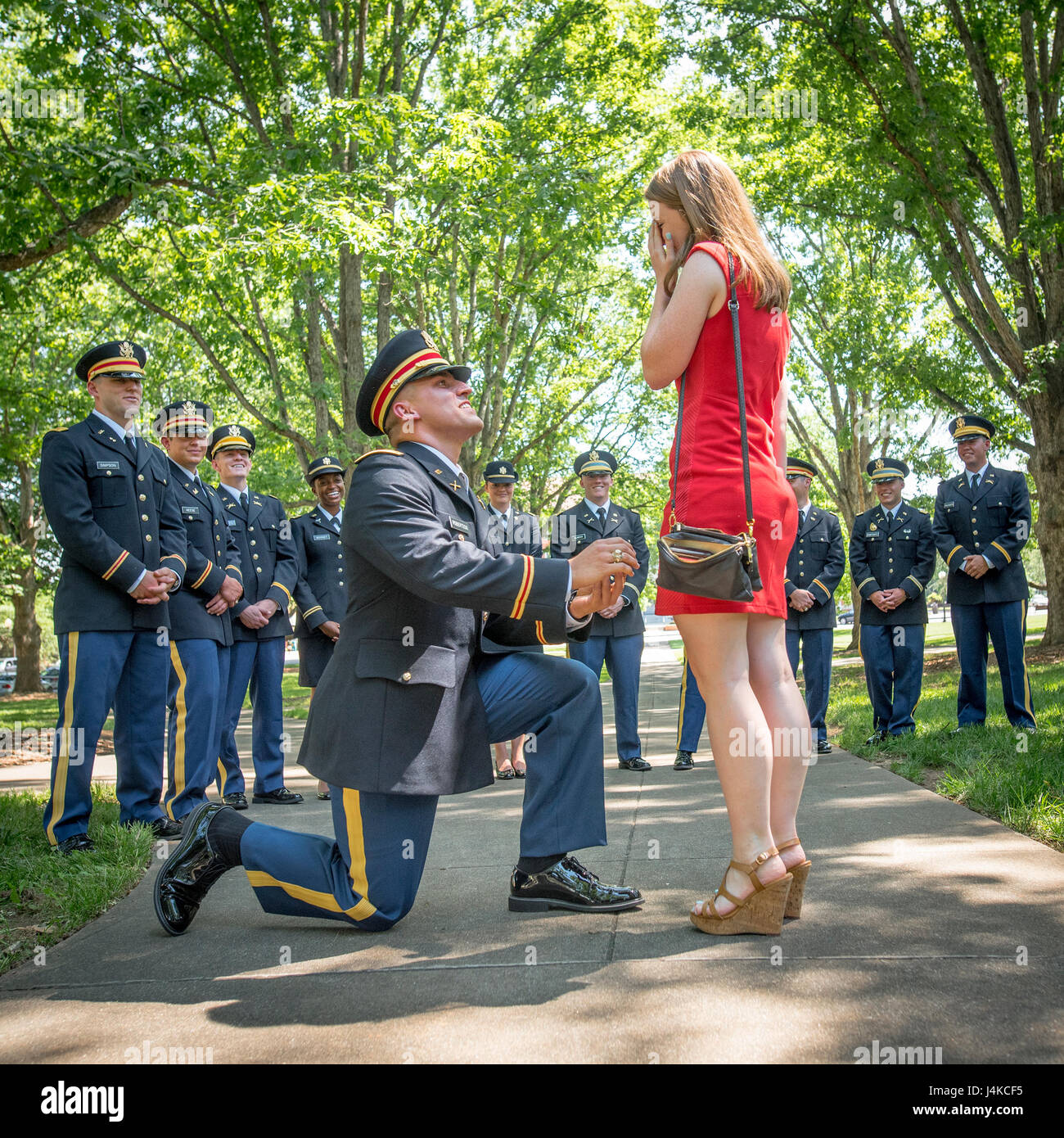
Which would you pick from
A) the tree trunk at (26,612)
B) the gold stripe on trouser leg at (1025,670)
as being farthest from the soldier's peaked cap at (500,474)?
the tree trunk at (26,612)

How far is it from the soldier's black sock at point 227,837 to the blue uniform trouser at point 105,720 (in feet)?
5.03

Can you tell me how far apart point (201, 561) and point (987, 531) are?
5878 mm

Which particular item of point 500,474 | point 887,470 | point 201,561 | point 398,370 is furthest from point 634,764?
point 398,370

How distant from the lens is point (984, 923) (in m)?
3.37

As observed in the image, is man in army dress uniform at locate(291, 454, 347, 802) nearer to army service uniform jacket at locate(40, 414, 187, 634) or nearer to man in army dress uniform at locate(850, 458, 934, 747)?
army service uniform jacket at locate(40, 414, 187, 634)

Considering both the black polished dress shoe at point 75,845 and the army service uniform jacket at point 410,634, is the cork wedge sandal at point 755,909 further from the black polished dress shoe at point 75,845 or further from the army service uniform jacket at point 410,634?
the black polished dress shoe at point 75,845

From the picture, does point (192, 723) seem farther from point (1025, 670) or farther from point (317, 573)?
point (1025, 670)

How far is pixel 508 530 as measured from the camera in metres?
8.83

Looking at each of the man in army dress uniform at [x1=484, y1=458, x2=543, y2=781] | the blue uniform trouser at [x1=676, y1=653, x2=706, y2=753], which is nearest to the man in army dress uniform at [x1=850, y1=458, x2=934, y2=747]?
the blue uniform trouser at [x1=676, y1=653, x2=706, y2=753]

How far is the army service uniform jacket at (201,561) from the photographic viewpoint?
6.45 meters

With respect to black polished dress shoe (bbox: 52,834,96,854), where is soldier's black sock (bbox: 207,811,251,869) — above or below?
above

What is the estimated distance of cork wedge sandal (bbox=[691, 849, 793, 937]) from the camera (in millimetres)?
3363

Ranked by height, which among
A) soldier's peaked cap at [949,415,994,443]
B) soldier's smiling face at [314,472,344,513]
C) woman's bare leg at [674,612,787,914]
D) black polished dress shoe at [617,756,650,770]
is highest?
soldier's peaked cap at [949,415,994,443]

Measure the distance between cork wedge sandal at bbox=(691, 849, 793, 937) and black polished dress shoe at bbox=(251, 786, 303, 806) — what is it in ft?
14.1
